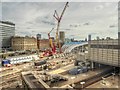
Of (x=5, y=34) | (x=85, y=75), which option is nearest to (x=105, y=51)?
(x=85, y=75)

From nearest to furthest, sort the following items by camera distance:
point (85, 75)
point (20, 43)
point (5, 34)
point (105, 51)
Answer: point (85, 75), point (105, 51), point (20, 43), point (5, 34)

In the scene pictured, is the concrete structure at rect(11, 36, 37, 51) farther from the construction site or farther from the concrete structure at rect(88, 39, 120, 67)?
the concrete structure at rect(88, 39, 120, 67)

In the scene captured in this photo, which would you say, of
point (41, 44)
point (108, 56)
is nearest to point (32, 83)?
point (108, 56)

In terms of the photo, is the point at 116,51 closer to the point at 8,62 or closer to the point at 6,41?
the point at 8,62

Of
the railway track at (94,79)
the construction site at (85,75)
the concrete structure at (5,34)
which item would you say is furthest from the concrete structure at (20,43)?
the railway track at (94,79)

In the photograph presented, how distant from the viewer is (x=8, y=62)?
58.9 m

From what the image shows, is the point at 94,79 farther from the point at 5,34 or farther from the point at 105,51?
the point at 5,34

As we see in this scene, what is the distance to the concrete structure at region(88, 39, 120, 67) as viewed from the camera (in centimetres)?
3691

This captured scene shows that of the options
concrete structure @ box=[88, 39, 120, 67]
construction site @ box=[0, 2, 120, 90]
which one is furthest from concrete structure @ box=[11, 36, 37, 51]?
concrete structure @ box=[88, 39, 120, 67]

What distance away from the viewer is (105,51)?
3959 cm

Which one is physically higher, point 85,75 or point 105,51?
point 105,51

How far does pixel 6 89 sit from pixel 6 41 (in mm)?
125177

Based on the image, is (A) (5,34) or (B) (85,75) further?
(A) (5,34)

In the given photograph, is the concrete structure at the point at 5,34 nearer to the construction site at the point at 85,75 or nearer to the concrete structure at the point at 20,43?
the concrete structure at the point at 20,43
